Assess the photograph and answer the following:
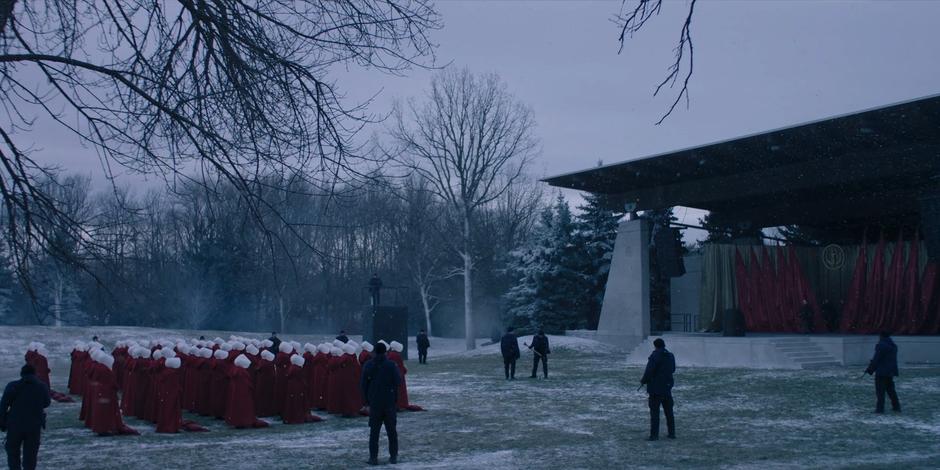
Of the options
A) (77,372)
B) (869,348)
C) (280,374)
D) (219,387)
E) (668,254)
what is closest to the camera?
(219,387)

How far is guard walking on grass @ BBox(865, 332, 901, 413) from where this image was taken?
14.9 meters

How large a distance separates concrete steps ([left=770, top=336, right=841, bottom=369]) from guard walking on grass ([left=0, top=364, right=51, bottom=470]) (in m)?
22.7

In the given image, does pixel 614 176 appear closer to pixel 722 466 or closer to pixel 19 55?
pixel 722 466

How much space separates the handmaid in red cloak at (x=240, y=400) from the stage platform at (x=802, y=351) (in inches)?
707

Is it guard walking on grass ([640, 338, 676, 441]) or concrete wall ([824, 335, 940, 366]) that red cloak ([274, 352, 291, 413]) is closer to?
guard walking on grass ([640, 338, 676, 441])

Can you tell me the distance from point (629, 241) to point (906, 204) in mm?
10784

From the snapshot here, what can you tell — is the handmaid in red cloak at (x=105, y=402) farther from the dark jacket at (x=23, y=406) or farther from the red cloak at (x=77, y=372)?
the red cloak at (x=77, y=372)

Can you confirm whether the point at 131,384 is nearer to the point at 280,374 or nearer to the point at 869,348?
the point at 280,374

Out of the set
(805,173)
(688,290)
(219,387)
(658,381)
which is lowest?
(219,387)

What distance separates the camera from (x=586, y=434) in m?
13.5

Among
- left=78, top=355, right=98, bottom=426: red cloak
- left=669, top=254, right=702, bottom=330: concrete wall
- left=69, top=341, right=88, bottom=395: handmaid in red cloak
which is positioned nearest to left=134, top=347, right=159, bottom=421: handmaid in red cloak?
left=78, top=355, right=98, bottom=426: red cloak

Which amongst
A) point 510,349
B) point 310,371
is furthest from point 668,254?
point 310,371

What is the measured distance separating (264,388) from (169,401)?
212 centimetres

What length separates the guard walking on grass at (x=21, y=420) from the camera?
9.77 m
